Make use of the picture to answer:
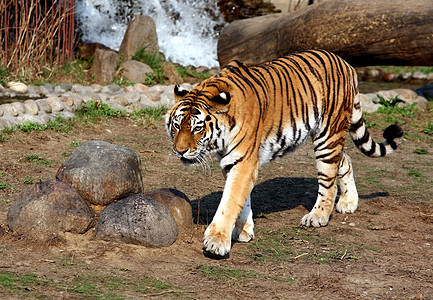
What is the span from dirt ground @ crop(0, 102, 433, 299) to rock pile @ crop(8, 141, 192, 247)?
91 mm

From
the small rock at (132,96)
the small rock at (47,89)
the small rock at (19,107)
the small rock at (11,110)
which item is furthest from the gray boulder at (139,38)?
the small rock at (11,110)

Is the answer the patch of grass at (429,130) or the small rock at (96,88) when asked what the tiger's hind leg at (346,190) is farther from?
the small rock at (96,88)

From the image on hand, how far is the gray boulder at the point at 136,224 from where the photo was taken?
430cm

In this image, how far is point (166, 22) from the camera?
17656 millimetres

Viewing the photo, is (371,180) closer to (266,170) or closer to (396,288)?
(266,170)

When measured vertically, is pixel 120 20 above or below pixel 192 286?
below

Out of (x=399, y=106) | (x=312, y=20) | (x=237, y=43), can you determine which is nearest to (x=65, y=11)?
(x=237, y=43)

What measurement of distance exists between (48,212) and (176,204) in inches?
39.6

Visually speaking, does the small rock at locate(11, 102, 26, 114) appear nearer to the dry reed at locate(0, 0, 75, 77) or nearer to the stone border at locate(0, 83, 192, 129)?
the stone border at locate(0, 83, 192, 129)

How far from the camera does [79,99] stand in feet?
29.2

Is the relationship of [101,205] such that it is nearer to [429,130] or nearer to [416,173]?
[416,173]

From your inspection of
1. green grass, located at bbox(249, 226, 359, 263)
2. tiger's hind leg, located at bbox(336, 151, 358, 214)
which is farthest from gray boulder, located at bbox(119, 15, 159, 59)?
green grass, located at bbox(249, 226, 359, 263)

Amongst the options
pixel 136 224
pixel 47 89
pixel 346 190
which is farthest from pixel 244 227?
pixel 47 89

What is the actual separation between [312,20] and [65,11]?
4318mm
